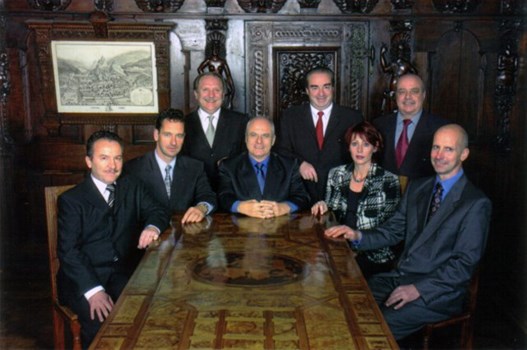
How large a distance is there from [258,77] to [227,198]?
2.35 meters

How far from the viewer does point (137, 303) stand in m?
2.23

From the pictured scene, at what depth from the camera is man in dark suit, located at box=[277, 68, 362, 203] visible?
14.9 ft

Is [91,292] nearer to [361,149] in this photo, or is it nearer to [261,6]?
[361,149]

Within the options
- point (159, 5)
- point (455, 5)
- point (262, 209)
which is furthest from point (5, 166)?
point (455, 5)

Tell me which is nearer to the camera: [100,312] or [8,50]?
[100,312]

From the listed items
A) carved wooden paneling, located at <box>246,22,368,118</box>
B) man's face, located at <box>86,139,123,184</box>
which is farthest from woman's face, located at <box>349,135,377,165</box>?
carved wooden paneling, located at <box>246,22,368,118</box>

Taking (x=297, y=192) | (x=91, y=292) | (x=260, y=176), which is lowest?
(x=91, y=292)

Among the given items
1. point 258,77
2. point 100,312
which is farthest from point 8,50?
point 100,312

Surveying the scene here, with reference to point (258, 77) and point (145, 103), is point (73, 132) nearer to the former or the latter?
point (145, 103)

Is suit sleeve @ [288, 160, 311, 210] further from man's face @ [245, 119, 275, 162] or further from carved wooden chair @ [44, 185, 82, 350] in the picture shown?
carved wooden chair @ [44, 185, 82, 350]

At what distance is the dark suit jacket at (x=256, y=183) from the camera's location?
3.87m

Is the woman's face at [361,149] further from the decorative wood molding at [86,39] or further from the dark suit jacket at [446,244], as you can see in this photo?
the decorative wood molding at [86,39]

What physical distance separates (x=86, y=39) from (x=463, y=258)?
4236mm

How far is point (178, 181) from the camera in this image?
13.1 ft
